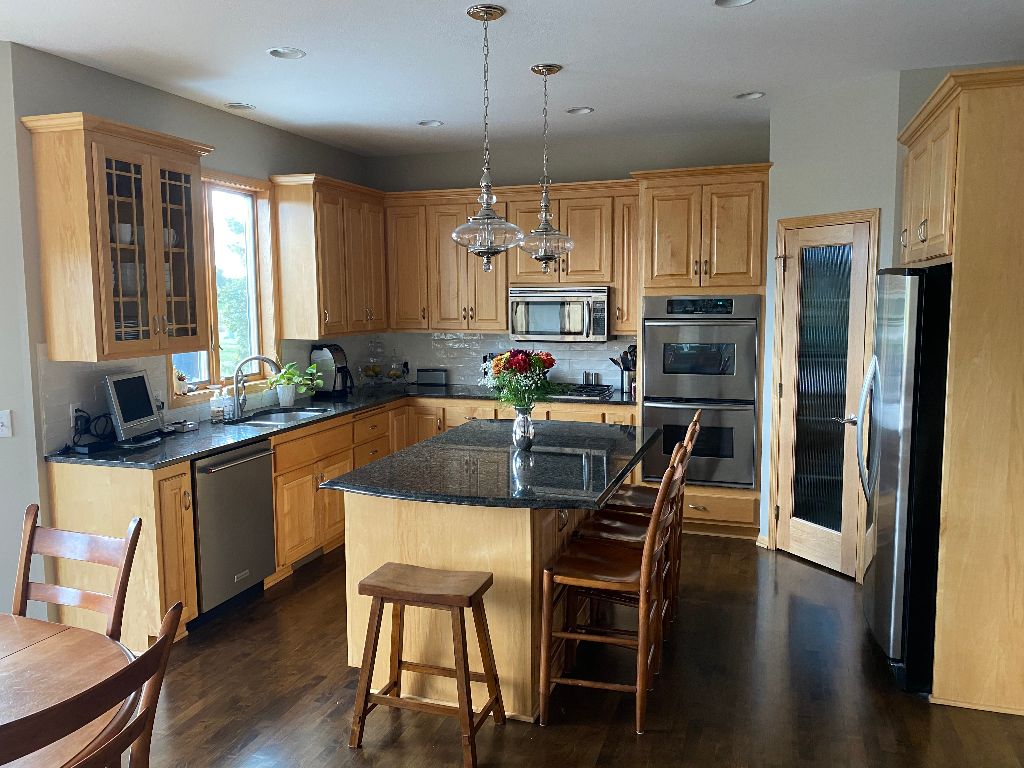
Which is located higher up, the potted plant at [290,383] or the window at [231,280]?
the window at [231,280]

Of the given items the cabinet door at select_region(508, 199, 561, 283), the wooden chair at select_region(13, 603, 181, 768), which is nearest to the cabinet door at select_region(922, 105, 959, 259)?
the cabinet door at select_region(508, 199, 561, 283)

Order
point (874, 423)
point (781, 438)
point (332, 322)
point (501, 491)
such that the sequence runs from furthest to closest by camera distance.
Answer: point (332, 322) < point (781, 438) < point (874, 423) < point (501, 491)

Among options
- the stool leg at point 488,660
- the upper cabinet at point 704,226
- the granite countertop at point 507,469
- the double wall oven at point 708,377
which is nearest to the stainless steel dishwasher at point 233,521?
the granite countertop at point 507,469

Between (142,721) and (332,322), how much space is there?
429cm

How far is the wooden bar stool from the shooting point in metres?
2.79

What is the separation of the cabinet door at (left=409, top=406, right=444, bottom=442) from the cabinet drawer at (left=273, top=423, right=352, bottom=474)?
911 mm

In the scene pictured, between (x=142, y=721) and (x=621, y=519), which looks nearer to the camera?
(x=142, y=721)

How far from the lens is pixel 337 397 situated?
19.3 feet

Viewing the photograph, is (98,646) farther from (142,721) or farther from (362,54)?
(362,54)

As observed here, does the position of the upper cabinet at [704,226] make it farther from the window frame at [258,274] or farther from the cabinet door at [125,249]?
the cabinet door at [125,249]

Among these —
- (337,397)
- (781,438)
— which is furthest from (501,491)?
(337,397)

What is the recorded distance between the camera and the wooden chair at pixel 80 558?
89.6 inches

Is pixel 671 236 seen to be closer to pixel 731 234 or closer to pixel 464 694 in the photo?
pixel 731 234

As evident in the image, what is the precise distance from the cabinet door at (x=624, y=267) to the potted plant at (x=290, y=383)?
2188mm
